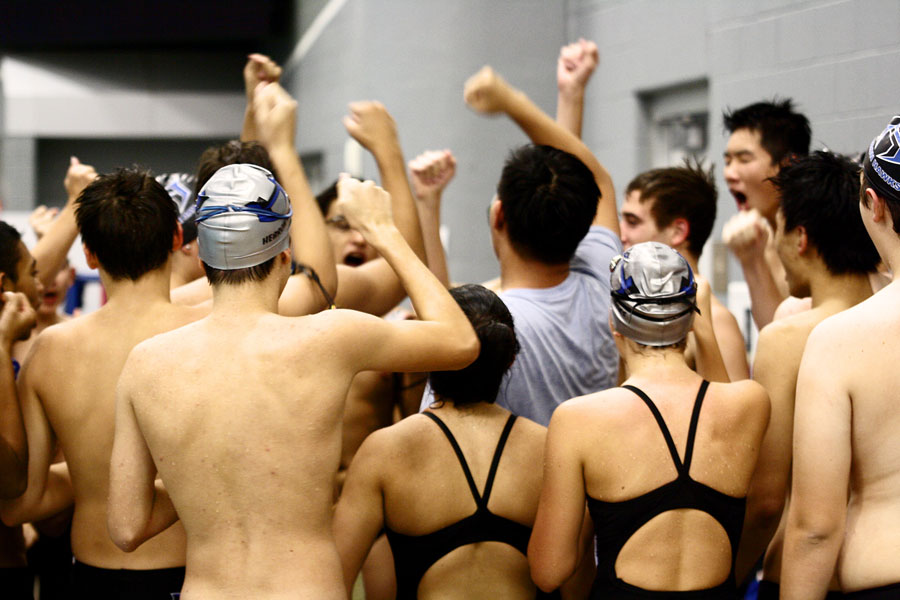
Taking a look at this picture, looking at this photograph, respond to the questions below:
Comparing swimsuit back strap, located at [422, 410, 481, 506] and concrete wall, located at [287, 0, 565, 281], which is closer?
swimsuit back strap, located at [422, 410, 481, 506]

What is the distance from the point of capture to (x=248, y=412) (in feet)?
6.97

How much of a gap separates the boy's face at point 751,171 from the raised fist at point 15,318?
2927 millimetres

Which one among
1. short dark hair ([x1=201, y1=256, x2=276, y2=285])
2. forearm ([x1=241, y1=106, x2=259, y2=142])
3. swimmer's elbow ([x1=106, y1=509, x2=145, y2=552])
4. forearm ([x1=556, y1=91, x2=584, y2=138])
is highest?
forearm ([x1=556, y1=91, x2=584, y2=138])

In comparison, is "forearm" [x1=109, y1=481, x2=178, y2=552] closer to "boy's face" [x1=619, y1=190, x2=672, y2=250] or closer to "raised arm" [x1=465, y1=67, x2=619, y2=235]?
"raised arm" [x1=465, y1=67, x2=619, y2=235]

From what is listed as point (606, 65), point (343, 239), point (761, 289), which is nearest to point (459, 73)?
point (606, 65)

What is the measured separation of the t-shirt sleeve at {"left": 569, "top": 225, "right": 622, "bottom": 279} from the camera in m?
3.17

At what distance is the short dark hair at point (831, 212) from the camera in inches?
111

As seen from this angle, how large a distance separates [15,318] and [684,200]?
2.41 m

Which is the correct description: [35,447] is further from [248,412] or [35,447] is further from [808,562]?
Result: [808,562]

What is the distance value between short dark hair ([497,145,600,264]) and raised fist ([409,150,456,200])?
53 cm

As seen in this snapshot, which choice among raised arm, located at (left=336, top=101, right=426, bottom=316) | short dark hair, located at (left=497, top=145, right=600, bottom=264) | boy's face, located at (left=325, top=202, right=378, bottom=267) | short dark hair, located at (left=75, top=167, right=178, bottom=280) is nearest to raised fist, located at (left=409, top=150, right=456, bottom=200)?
raised arm, located at (left=336, top=101, right=426, bottom=316)

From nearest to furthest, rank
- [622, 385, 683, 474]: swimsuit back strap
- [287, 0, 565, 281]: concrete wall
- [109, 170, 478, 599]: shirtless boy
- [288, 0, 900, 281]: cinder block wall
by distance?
[109, 170, 478, 599]: shirtless boy, [622, 385, 683, 474]: swimsuit back strap, [288, 0, 900, 281]: cinder block wall, [287, 0, 565, 281]: concrete wall

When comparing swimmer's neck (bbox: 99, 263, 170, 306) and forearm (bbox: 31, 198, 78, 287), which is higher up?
forearm (bbox: 31, 198, 78, 287)

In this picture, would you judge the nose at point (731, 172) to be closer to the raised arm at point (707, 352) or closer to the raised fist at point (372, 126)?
the raised arm at point (707, 352)
